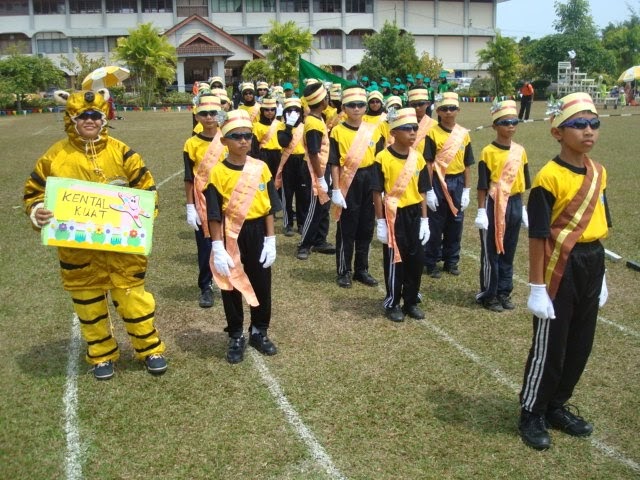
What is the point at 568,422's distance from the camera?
4609 mm

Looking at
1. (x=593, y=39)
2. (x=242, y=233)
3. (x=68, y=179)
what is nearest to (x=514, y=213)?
(x=242, y=233)

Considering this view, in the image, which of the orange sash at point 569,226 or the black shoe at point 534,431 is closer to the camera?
the orange sash at point 569,226

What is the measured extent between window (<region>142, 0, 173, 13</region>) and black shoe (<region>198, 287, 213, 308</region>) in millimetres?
61538

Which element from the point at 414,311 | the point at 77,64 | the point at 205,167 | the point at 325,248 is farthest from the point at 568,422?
the point at 77,64

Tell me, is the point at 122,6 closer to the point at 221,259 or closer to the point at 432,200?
the point at 432,200

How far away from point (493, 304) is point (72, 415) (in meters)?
4.51

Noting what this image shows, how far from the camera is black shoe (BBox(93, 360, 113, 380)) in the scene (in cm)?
546

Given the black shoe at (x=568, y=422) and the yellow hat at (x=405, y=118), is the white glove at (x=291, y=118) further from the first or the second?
the black shoe at (x=568, y=422)

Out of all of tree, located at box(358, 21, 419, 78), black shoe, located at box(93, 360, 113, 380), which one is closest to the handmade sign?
black shoe, located at box(93, 360, 113, 380)

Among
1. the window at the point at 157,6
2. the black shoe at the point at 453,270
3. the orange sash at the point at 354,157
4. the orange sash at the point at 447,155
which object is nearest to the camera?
the orange sash at the point at 447,155

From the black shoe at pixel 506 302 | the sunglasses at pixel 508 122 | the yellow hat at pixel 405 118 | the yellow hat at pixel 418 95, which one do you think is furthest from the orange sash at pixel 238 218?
the yellow hat at pixel 418 95

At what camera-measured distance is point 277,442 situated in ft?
14.9

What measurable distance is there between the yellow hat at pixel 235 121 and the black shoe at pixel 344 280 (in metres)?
3.06

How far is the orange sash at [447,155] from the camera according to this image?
7820 millimetres
